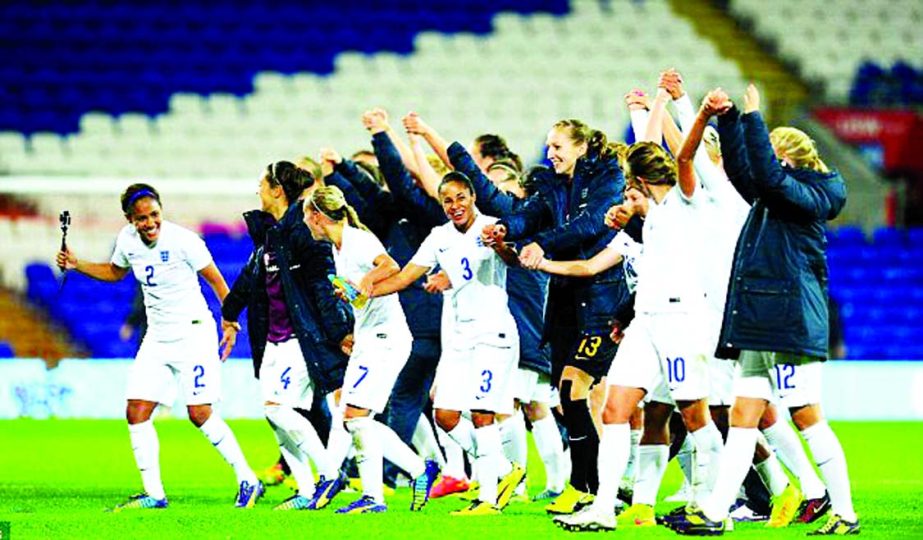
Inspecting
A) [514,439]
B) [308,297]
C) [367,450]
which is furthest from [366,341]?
[514,439]

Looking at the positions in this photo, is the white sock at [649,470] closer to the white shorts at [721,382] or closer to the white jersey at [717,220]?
the white shorts at [721,382]

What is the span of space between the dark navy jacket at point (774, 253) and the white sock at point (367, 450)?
2.37 meters

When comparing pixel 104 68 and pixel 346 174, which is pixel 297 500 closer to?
pixel 346 174

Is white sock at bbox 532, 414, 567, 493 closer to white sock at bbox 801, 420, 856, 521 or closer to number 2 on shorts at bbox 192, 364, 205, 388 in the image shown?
number 2 on shorts at bbox 192, 364, 205, 388

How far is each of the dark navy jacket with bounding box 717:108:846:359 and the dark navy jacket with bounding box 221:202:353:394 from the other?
2.87 metres

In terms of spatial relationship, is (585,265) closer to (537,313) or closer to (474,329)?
(474,329)

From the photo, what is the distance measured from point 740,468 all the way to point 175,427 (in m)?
10.5

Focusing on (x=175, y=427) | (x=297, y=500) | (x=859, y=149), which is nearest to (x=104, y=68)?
→ (x=175, y=427)

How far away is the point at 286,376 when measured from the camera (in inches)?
411

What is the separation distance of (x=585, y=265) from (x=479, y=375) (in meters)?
0.92

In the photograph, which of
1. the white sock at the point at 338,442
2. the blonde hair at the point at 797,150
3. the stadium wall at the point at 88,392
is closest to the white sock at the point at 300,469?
the white sock at the point at 338,442

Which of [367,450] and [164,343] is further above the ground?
[164,343]

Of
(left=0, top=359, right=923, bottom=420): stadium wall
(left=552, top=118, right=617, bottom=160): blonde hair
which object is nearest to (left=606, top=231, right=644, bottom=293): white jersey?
(left=552, top=118, right=617, bottom=160): blonde hair

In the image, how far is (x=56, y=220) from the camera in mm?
20109
